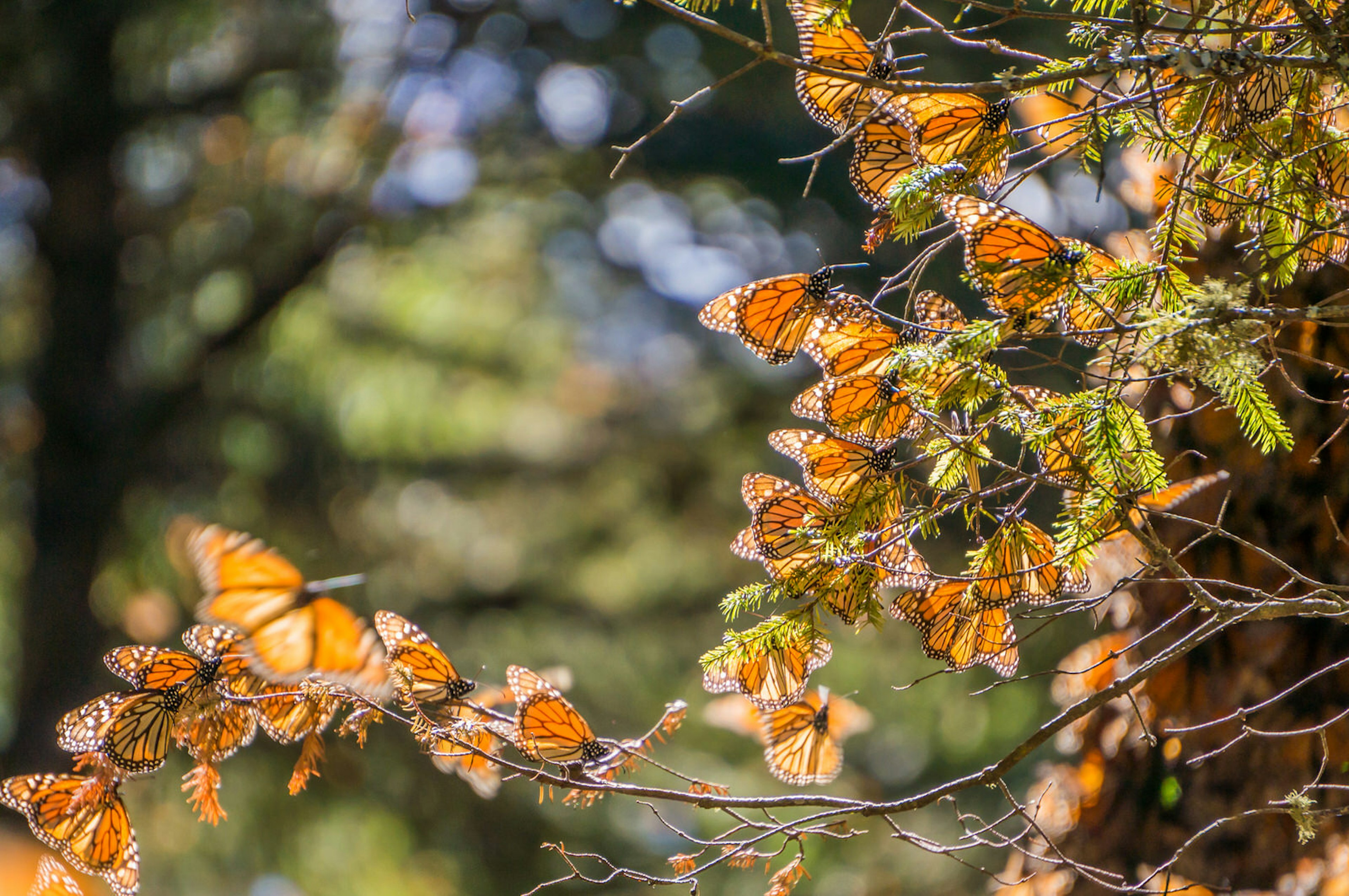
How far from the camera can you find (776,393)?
2.00 meters

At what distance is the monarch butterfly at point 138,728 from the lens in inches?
18.3

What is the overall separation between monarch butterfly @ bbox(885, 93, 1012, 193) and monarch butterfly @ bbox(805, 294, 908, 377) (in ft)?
0.26

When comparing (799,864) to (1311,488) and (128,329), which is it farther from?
(128,329)

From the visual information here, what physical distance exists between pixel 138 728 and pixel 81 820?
0.07 meters

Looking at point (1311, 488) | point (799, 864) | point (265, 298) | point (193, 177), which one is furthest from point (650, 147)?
point (799, 864)

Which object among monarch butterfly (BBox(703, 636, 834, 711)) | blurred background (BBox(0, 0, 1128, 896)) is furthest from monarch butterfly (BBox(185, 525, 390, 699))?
blurred background (BBox(0, 0, 1128, 896))

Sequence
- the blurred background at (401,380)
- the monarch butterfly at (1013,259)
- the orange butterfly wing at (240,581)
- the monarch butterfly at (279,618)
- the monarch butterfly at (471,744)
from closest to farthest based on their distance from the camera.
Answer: the monarch butterfly at (1013,259)
the monarch butterfly at (471,744)
the monarch butterfly at (279,618)
the orange butterfly wing at (240,581)
the blurred background at (401,380)

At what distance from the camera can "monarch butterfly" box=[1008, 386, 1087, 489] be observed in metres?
0.36

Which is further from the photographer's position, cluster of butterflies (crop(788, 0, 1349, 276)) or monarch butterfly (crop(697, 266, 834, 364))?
monarch butterfly (crop(697, 266, 834, 364))

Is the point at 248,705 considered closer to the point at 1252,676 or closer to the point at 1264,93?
the point at 1264,93

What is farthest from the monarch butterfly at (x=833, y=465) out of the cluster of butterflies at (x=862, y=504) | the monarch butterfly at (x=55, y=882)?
the monarch butterfly at (x=55, y=882)

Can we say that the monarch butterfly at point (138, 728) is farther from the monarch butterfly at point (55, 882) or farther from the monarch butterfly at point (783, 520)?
the monarch butterfly at point (783, 520)

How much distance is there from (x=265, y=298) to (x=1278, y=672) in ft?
6.94

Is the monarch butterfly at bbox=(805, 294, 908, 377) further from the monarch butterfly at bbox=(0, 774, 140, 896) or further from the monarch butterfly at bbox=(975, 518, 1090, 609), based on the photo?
the monarch butterfly at bbox=(0, 774, 140, 896)
